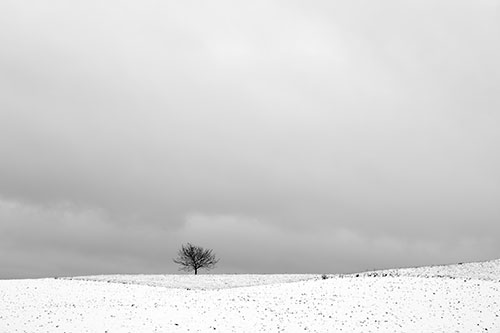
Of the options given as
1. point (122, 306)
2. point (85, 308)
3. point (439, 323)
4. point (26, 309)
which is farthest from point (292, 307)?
point (26, 309)

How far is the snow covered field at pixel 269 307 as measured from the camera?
3331cm

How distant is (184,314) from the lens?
35.8 m

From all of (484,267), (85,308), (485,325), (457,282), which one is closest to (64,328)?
(85,308)

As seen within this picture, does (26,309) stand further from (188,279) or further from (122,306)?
(188,279)

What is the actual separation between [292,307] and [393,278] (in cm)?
1318

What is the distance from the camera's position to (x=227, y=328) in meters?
32.9

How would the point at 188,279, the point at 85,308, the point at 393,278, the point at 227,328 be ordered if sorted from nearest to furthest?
the point at 227,328 → the point at 85,308 → the point at 393,278 → the point at 188,279

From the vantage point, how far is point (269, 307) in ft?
123

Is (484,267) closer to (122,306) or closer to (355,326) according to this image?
(355,326)

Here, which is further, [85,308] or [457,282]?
[457,282]

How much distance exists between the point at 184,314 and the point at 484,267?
44946 mm

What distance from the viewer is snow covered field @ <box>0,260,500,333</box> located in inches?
1312

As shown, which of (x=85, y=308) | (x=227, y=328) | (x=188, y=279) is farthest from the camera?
(x=188, y=279)

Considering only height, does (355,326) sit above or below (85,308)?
below
